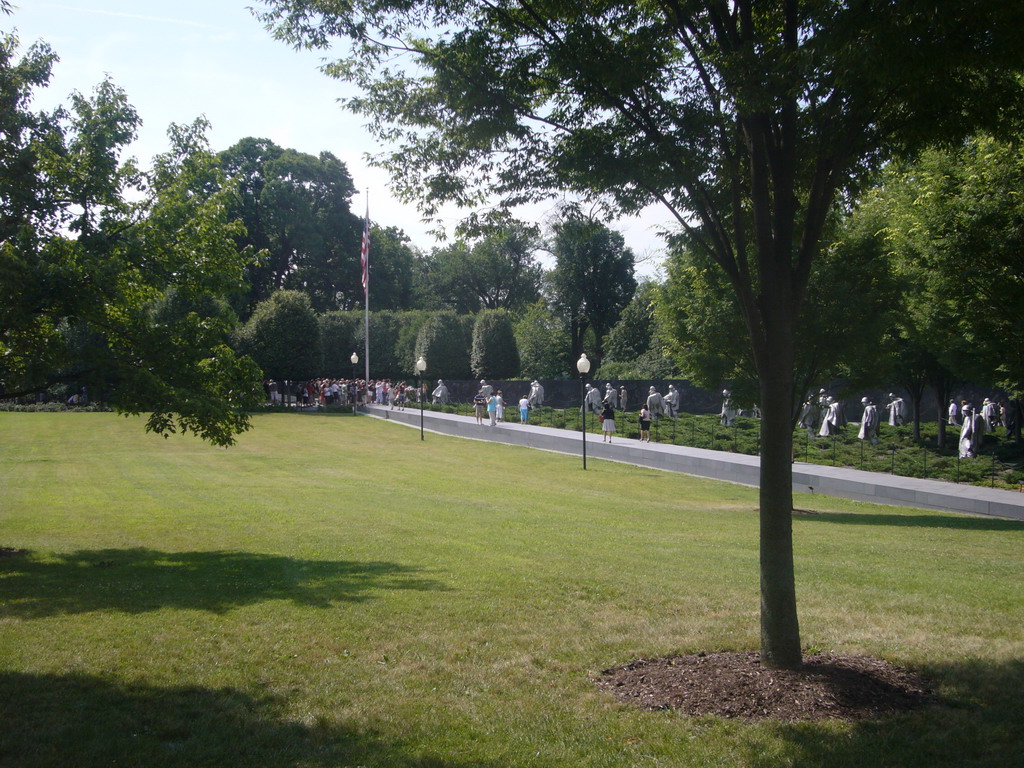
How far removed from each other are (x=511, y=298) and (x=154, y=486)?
69885 mm

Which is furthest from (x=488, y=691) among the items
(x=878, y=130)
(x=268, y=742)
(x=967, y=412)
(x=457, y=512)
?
(x=967, y=412)

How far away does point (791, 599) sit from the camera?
229 inches

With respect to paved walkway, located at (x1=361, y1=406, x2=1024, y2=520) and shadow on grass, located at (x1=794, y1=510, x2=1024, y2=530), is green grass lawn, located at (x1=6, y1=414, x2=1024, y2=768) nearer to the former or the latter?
shadow on grass, located at (x1=794, y1=510, x2=1024, y2=530)

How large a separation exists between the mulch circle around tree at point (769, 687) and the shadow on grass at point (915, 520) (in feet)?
38.4

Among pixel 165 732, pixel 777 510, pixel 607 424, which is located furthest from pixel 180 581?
pixel 607 424

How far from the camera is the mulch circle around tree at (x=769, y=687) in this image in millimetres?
5293

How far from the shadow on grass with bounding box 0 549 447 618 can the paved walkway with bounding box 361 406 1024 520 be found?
1424 cm

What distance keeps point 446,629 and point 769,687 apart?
269cm

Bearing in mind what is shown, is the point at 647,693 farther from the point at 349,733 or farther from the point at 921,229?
the point at 921,229

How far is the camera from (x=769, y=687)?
219 inches

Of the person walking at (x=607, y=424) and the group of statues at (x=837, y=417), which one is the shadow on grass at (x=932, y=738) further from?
the person walking at (x=607, y=424)

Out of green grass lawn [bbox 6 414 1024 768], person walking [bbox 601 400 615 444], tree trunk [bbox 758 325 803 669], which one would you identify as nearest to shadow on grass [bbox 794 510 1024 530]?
green grass lawn [bbox 6 414 1024 768]

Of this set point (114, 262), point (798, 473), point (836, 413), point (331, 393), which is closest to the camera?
point (114, 262)

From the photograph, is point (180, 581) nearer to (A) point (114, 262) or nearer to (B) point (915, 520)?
(A) point (114, 262)
